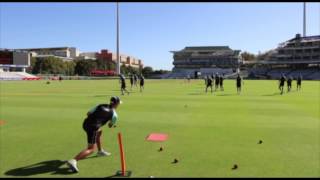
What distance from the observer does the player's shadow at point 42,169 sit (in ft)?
28.5

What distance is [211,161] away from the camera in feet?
31.7

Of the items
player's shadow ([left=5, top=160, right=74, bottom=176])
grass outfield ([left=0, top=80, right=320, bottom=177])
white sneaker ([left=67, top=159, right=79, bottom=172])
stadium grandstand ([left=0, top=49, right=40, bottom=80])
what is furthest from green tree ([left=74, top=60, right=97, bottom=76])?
white sneaker ([left=67, top=159, right=79, bottom=172])

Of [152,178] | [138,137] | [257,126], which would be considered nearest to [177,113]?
[257,126]

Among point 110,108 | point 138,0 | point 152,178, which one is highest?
point 138,0

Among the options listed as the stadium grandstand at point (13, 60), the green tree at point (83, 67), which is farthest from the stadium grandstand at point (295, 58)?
the stadium grandstand at point (13, 60)

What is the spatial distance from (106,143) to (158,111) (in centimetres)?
856

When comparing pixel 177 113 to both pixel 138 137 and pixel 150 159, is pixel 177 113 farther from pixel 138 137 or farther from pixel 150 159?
pixel 150 159

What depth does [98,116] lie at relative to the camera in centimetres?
907

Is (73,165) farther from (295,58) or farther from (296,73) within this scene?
(295,58)

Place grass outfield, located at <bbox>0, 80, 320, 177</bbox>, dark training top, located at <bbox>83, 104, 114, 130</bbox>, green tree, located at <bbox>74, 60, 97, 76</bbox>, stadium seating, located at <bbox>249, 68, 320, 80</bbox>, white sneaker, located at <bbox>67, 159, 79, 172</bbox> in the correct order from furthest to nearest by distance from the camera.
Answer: green tree, located at <bbox>74, 60, 97, 76</bbox> → stadium seating, located at <bbox>249, 68, 320, 80</bbox> → dark training top, located at <bbox>83, 104, 114, 130</bbox> → grass outfield, located at <bbox>0, 80, 320, 177</bbox> → white sneaker, located at <bbox>67, 159, 79, 172</bbox>

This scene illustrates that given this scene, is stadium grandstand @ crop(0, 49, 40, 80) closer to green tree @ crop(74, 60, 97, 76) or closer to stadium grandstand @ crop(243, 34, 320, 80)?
green tree @ crop(74, 60, 97, 76)

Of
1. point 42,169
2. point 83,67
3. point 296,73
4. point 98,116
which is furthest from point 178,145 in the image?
point 83,67

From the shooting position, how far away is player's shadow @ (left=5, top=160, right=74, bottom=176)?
868 cm

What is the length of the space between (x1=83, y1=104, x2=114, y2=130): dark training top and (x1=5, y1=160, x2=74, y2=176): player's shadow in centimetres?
108
